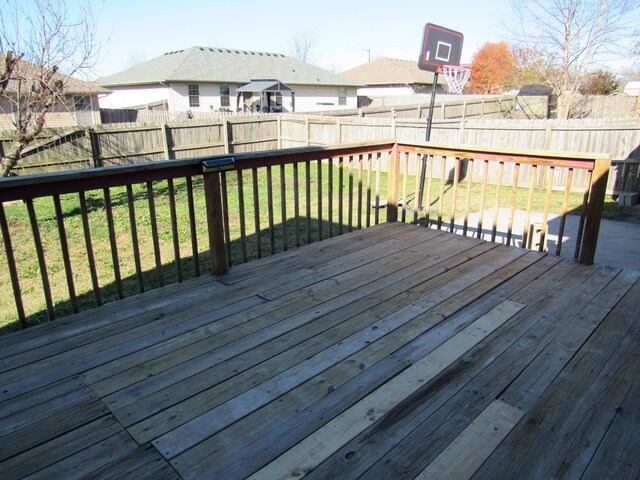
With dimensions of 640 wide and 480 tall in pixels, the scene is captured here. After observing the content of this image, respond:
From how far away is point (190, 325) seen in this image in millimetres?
2371

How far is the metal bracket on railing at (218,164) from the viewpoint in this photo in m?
2.76

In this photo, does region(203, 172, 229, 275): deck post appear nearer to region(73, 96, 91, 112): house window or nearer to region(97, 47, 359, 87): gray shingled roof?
region(73, 96, 91, 112): house window

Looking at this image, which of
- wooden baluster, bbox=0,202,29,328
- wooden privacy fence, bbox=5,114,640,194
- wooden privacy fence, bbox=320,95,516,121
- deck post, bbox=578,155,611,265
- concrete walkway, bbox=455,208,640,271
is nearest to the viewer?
wooden baluster, bbox=0,202,29,328

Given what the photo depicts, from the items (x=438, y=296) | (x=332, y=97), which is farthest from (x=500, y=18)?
(x=438, y=296)

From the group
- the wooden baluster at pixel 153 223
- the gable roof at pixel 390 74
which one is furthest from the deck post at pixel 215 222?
the gable roof at pixel 390 74

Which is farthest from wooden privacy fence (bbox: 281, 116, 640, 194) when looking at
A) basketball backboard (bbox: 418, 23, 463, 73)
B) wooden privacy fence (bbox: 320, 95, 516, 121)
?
wooden privacy fence (bbox: 320, 95, 516, 121)

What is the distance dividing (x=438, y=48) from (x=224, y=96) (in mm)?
18963

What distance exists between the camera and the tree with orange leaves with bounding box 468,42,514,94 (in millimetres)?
35062

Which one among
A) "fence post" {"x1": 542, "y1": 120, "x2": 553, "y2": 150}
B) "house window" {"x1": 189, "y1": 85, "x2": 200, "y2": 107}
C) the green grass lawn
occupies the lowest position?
the green grass lawn

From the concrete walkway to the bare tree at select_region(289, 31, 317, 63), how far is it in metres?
46.2

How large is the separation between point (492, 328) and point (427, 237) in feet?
5.48

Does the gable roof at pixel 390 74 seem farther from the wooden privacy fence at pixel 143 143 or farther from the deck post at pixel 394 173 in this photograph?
the deck post at pixel 394 173

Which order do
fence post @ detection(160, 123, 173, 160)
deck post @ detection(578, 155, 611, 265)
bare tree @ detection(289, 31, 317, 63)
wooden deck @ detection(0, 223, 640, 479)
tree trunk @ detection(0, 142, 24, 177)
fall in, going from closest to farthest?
1. wooden deck @ detection(0, 223, 640, 479)
2. deck post @ detection(578, 155, 611, 265)
3. tree trunk @ detection(0, 142, 24, 177)
4. fence post @ detection(160, 123, 173, 160)
5. bare tree @ detection(289, 31, 317, 63)

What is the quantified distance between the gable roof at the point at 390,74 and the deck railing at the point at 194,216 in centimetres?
2944
